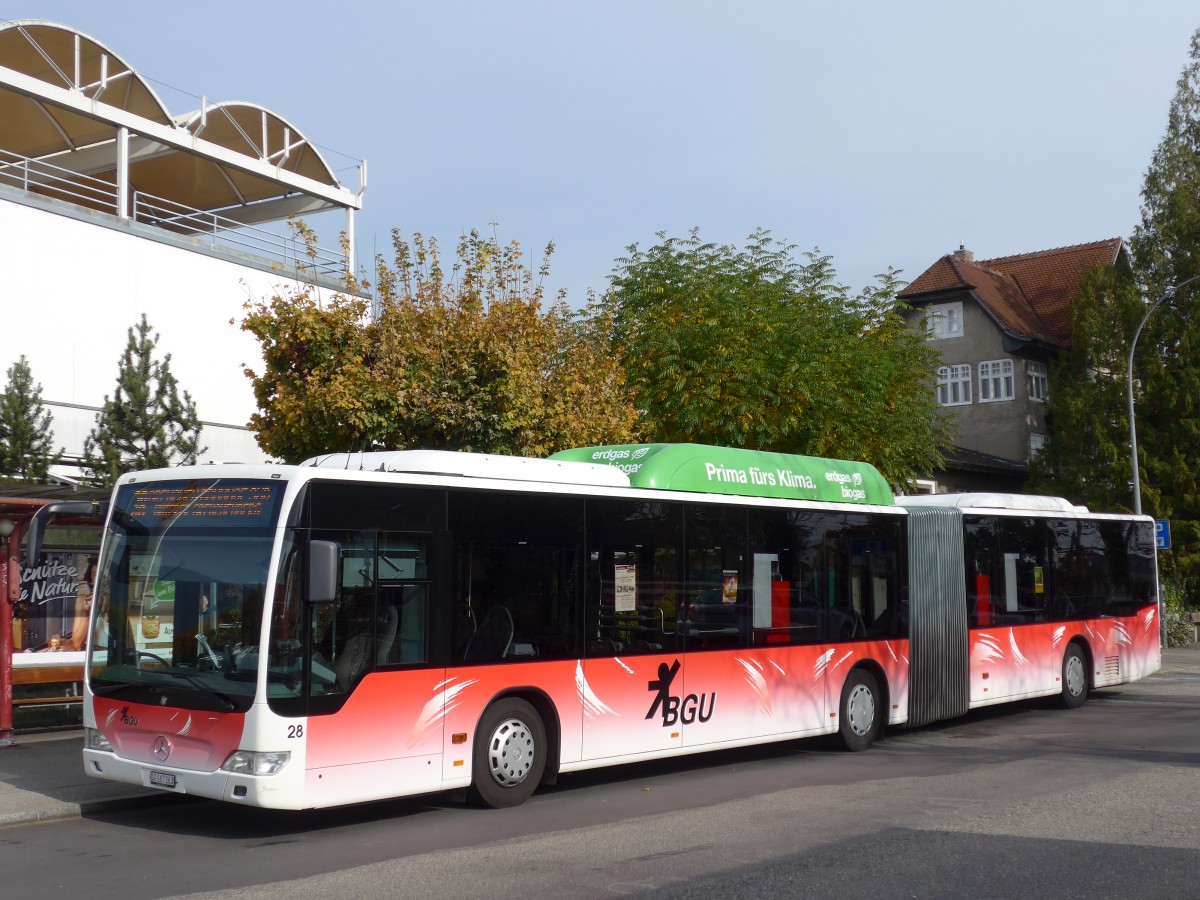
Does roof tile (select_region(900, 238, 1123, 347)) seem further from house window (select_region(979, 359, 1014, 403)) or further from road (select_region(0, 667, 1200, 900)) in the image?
road (select_region(0, 667, 1200, 900))

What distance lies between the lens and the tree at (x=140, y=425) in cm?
1711

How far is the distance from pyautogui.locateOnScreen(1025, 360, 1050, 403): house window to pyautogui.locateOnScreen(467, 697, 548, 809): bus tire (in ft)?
130

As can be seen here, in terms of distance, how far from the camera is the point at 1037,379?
47.1 metres

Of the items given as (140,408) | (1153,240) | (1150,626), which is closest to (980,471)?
(1153,240)

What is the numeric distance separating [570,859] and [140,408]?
11592 millimetres

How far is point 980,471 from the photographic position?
43.1 meters

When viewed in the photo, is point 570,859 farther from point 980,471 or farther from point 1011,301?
point 1011,301

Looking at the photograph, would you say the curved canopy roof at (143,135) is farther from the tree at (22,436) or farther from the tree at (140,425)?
the tree at (22,436)

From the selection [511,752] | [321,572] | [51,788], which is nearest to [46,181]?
[51,788]

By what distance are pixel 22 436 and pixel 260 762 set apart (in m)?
10.1

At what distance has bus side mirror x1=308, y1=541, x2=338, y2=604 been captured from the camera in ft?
28.5

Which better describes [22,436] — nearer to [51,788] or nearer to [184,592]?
[51,788]

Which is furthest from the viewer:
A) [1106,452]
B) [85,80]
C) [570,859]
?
[1106,452]

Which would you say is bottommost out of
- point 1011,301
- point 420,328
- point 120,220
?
point 420,328
